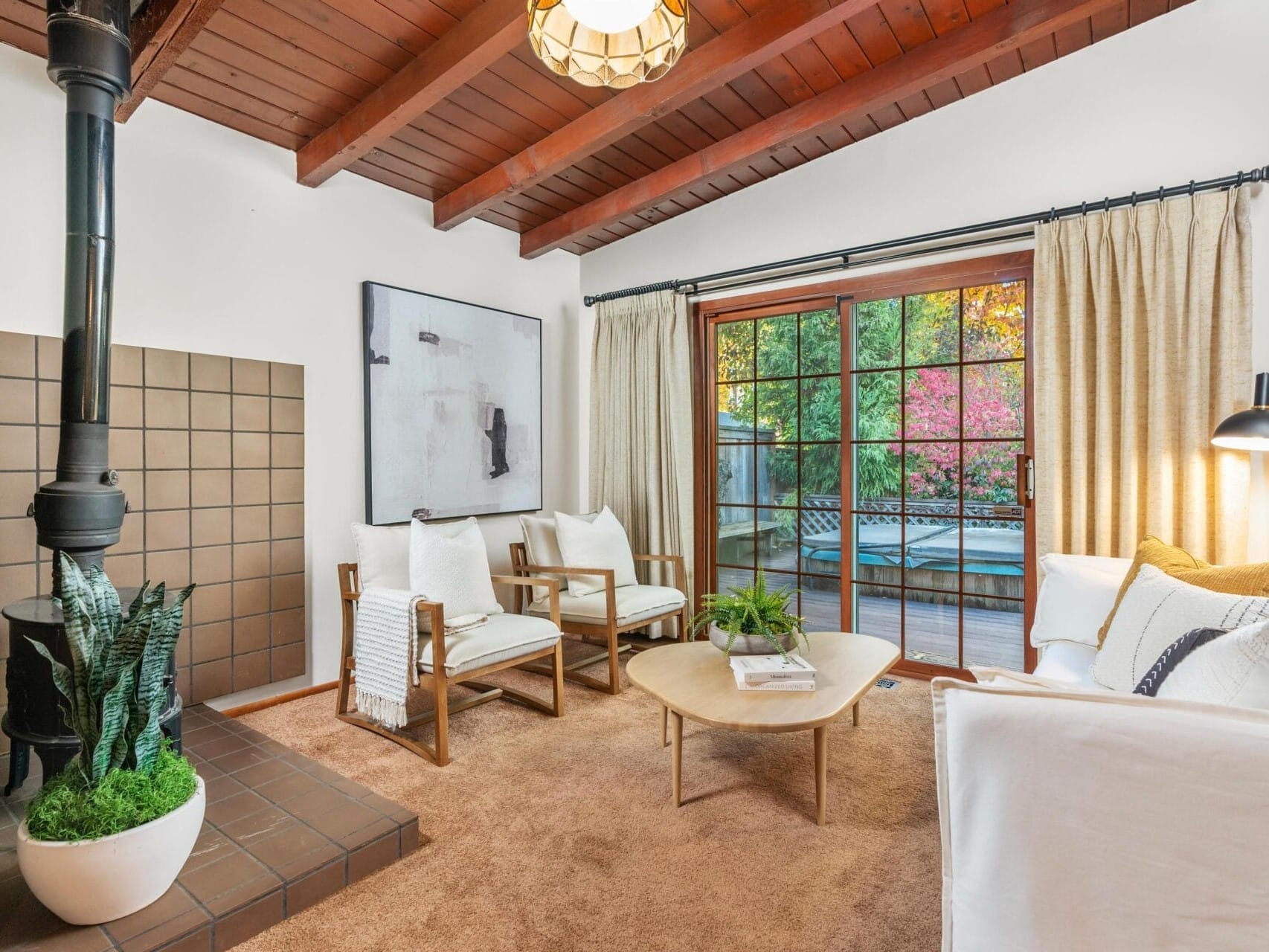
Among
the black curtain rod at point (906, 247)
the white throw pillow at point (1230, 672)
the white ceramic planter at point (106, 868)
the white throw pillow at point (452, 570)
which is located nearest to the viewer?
the white throw pillow at point (1230, 672)

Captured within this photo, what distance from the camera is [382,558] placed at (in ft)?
10.0

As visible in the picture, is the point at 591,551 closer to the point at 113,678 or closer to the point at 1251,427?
the point at 113,678

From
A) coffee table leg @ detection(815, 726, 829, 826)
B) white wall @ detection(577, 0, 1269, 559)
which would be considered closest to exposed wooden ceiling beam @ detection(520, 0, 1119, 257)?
white wall @ detection(577, 0, 1269, 559)

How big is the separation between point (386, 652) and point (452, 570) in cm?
45

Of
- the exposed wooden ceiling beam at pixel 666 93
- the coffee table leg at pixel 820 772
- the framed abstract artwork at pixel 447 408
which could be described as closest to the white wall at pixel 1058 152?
the exposed wooden ceiling beam at pixel 666 93

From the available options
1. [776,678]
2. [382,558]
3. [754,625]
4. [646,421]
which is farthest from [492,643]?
[646,421]

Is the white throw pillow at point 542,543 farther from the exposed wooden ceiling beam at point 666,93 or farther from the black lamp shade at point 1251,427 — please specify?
the black lamp shade at point 1251,427

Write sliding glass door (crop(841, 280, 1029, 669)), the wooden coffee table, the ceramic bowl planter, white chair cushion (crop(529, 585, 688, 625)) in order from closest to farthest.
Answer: the wooden coffee table → the ceramic bowl planter → sliding glass door (crop(841, 280, 1029, 669)) → white chair cushion (crop(529, 585, 688, 625))

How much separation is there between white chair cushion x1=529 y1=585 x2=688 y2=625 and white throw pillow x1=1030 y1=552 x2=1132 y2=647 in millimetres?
1754

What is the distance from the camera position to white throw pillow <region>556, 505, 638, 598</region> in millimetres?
3715

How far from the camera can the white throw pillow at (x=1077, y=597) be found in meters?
2.36

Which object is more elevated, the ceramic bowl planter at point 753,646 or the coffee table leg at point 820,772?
the ceramic bowl planter at point 753,646

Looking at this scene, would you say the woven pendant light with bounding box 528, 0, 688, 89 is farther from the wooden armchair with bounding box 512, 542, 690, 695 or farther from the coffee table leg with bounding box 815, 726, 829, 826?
the wooden armchair with bounding box 512, 542, 690, 695

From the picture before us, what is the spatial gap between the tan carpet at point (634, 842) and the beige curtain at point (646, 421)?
1.49 metres
